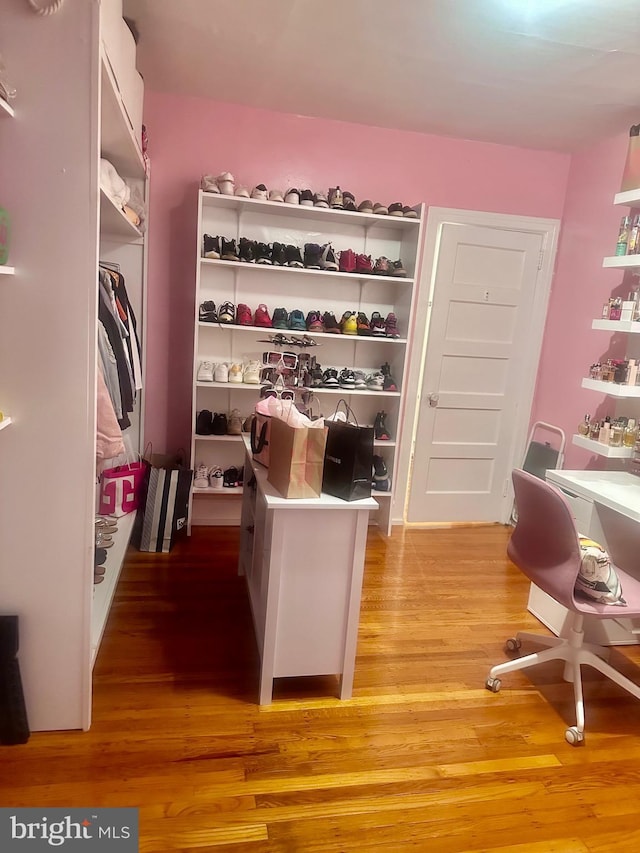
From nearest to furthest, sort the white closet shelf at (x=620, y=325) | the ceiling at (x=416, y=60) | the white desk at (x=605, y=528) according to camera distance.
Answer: the ceiling at (x=416, y=60) → the white desk at (x=605, y=528) → the white closet shelf at (x=620, y=325)

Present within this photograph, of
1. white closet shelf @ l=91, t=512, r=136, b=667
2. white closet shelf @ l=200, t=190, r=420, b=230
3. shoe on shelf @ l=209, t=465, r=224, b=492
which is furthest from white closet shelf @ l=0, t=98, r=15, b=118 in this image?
shoe on shelf @ l=209, t=465, r=224, b=492

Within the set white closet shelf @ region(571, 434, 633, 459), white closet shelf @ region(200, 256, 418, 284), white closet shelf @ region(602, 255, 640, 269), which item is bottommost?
white closet shelf @ region(571, 434, 633, 459)

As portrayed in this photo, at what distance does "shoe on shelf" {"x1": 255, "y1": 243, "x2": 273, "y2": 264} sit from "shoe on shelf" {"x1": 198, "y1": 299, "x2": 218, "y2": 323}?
408 mm

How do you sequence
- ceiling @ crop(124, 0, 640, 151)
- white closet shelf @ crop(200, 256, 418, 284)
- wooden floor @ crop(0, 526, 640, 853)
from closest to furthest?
wooden floor @ crop(0, 526, 640, 853)
ceiling @ crop(124, 0, 640, 151)
white closet shelf @ crop(200, 256, 418, 284)

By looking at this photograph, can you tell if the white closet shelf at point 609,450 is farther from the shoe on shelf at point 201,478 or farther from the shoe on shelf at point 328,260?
the shoe on shelf at point 201,478

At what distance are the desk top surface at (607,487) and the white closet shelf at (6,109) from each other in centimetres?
260

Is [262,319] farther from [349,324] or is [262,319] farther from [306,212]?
[306,212]

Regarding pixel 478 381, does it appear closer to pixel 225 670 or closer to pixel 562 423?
pixel 562 423

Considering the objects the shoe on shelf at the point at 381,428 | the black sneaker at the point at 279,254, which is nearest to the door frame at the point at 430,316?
the shoe on shelf at the point at 381,428

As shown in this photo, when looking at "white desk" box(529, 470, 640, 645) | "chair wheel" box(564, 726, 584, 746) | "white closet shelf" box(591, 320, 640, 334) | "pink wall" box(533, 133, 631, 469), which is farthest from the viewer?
"pink wall" box(533, 133, 631, 469)

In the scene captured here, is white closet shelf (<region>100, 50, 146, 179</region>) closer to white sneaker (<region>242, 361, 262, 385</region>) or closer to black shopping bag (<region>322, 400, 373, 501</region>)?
white sneaker (<region>242, 361, 262, 385</region>)

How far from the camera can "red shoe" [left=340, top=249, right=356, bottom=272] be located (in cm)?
356

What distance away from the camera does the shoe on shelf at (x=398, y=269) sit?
143 inches

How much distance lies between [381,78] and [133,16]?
1.23 meters
